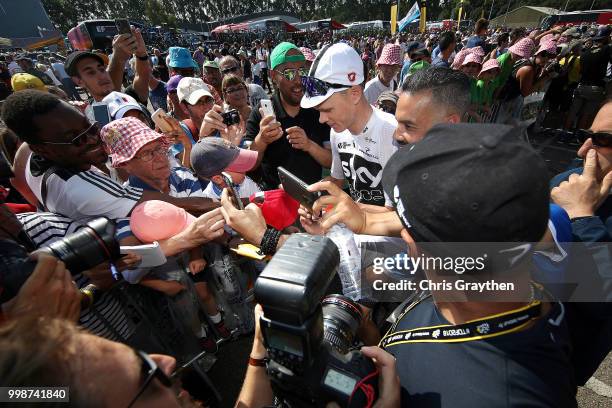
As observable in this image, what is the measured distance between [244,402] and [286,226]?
124 cm

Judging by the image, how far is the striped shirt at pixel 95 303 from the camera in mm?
1766

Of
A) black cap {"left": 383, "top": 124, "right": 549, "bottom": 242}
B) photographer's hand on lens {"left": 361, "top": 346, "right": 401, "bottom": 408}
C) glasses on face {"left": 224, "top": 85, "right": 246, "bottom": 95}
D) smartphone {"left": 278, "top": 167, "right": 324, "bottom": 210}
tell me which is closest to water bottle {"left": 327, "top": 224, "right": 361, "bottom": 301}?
smartphone {"left": 278, "top": 167, "right": 324, "bottom": 210}

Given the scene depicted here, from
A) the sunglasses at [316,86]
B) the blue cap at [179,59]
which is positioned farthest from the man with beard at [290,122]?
the blue cap at [179,59]

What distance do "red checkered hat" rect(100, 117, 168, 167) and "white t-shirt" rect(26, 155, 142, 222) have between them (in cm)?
28

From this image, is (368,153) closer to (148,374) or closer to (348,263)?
(348,263)

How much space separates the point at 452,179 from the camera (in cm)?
80

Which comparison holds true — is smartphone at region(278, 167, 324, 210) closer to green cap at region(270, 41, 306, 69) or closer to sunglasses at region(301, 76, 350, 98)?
sunglasses at region(301, 76, 350, 98)

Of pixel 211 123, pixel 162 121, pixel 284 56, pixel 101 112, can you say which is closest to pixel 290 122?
pixel 284 56

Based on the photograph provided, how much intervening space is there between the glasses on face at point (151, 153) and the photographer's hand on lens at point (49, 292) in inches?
41.4

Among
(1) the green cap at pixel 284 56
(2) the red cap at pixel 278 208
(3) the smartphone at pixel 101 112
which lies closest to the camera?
(2) the red cap at pixel 278 208

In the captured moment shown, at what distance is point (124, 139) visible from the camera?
219cm

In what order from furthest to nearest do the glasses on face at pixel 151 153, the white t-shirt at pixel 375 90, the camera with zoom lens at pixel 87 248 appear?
the white t-shirt at pixel 375 90 < the glasses on face at pixel 151 153 < the camera with zoom lens at pixel 87 248

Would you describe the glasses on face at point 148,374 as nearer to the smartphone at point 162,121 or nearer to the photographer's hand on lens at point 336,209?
the photographer's hand on lens at point 336,209

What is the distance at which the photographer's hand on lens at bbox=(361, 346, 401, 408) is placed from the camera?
89 cm
